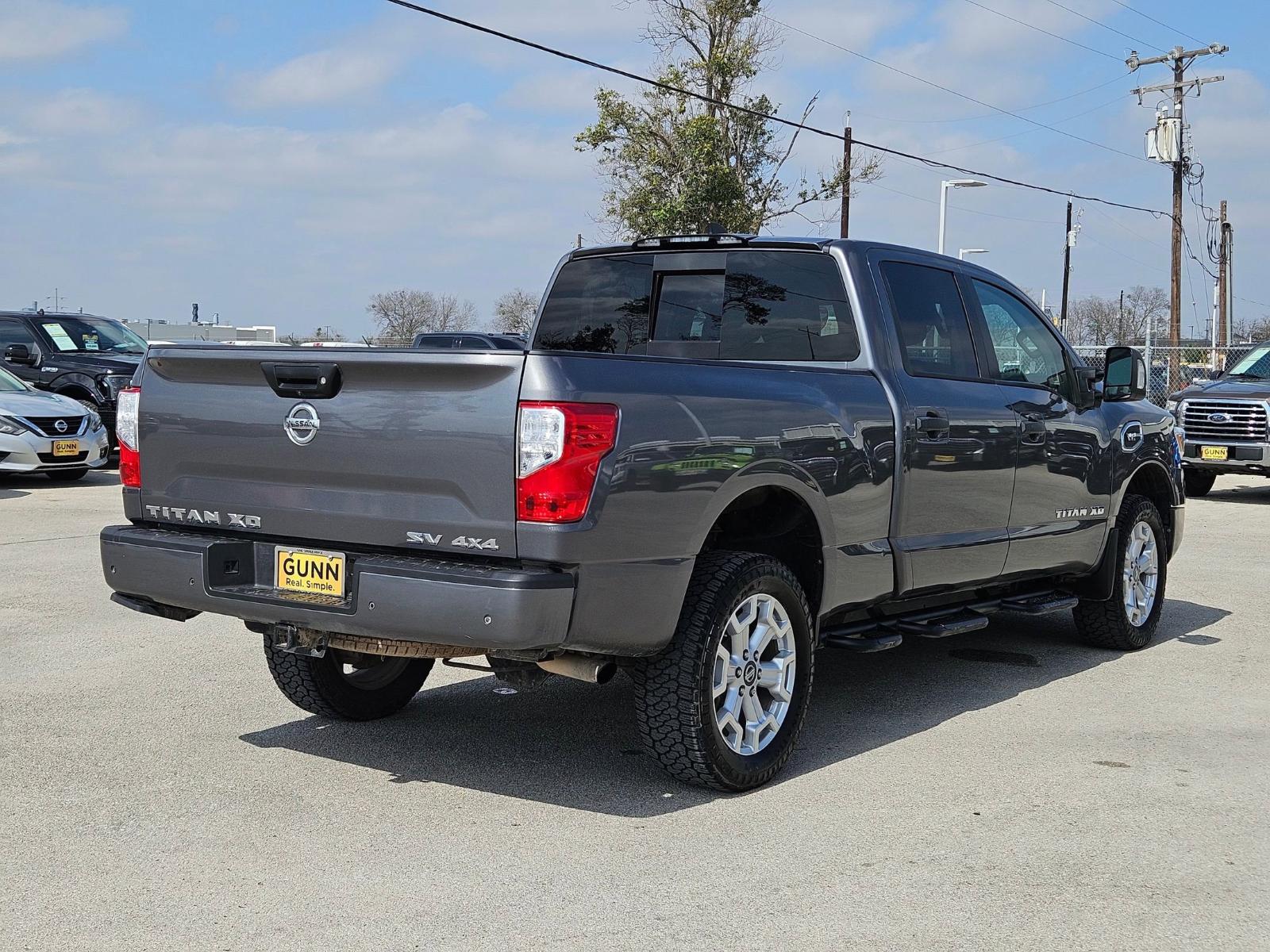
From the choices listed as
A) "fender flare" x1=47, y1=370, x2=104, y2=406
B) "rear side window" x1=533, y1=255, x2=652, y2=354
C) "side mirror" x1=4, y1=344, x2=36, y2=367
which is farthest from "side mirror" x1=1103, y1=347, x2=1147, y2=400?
"side mirror" x1=4, y1=344, x2=36, y2=367

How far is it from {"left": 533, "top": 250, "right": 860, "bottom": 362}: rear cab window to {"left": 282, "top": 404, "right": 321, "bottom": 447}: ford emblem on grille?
59.4 inches

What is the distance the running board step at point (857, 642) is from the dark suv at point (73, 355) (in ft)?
47.4

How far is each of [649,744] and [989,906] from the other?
1.31 meters

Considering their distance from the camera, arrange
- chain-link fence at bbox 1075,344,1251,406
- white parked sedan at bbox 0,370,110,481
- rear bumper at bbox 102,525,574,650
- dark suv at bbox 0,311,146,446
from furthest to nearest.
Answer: chain-link fence at bbox 1075,344,1251,406 < dark suv at bbox 0,311,146,446 < white parked sedan at bbox 0,370,110,481 < rear bumper at bbox 102,525,574,650

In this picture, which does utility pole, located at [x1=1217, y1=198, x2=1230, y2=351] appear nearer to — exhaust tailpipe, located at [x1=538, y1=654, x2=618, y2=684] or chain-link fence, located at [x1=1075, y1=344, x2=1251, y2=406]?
chain-link fence, located at [x1=1075, y1=344, x2=1251, y2=406]

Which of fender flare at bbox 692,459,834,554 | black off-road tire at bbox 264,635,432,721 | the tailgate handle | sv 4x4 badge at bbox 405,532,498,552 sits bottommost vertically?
black off-road tire at bbox 264,635,432,721

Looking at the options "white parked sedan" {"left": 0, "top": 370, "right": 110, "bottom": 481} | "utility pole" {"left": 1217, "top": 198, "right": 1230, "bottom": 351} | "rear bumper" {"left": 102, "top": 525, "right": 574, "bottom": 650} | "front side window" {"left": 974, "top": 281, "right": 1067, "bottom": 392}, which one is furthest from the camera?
"utility pole" {"left": 1217, "top": 198, "right": 1230, "bottom": 351}

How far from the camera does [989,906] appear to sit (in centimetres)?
383

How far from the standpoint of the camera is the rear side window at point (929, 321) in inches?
233

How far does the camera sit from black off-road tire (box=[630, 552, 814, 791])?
462cm

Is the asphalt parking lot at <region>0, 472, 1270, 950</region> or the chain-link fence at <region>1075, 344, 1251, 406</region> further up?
the chain-link fence at <region>1075, 344, 1251, 406</region>

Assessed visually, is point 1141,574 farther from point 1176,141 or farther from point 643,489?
point 1176,141

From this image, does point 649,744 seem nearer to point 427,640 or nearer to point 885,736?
point 427,640

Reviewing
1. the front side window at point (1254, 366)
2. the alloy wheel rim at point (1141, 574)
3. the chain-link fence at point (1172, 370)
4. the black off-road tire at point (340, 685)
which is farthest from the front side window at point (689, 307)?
the chain-link fence at point (1172, 370)
